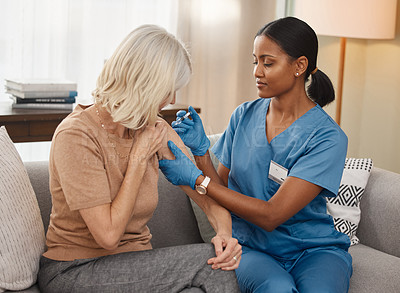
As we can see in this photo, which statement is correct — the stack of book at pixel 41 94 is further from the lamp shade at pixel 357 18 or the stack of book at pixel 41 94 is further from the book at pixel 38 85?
the lamp shade at pixel 357 18

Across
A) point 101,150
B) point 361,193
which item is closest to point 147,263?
point 101,150

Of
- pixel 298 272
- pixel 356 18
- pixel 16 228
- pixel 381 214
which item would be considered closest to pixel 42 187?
pixel 16 228

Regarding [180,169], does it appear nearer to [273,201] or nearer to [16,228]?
[273,201]

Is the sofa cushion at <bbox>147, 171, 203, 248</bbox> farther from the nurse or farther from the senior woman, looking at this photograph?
the senior woman

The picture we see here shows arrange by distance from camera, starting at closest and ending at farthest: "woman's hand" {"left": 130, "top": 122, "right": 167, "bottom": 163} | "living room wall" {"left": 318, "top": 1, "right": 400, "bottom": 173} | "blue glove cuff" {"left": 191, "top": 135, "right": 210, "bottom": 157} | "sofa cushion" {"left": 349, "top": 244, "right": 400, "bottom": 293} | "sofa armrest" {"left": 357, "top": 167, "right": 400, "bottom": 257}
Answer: "woman's hand" {"left": 130, "top": 122, "right": 167, "bottom": 163} → "sofa cushion" {"left": 349, "top": 244, "right": 400, "bottom": 293} → "blue glove cuff" {"left": 191, "top": 135, "right": 210, "bottom": 157} → "sofa armrest" {"left": 357, "top": 167, "right": 400, "bottom": 257} → "living room wall" {"left": 318, "top": 1, "right": 400, "bottom": 173}

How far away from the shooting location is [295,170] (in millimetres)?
1609

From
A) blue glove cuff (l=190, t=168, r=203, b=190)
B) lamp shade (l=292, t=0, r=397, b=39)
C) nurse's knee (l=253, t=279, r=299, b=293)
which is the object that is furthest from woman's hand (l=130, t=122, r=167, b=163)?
lamp shade (l=292, t=0, r=397, b=39)

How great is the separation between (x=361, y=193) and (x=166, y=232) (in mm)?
761

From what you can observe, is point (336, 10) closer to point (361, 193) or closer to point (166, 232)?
point (361, 193)

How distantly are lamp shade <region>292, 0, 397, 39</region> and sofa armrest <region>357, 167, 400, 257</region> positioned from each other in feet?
3.22

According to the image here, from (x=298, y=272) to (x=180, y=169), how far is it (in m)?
0.47

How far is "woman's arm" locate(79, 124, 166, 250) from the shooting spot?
52.0 inches

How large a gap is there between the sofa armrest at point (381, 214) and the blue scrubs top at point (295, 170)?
0.34m

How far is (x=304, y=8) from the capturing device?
2953mm
